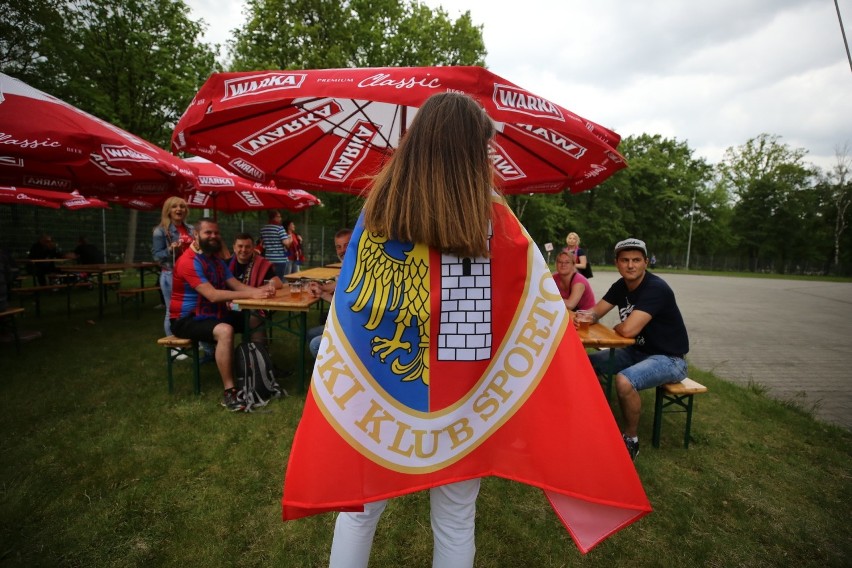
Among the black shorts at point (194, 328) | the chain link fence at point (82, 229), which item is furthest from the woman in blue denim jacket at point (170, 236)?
the chain link fence at point (82, 229)

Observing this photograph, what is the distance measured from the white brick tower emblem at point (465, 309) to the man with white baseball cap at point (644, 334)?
2.46 meters

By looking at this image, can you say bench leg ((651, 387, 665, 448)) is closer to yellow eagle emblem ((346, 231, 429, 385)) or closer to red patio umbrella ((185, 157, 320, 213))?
yellow eagle emblem ((346, 231, 429, 385))

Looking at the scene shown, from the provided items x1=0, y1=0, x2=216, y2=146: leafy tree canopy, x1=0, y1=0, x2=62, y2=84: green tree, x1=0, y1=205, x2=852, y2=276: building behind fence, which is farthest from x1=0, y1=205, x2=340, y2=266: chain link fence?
x1=0, y1=0, x2=62, y2=84: green tree

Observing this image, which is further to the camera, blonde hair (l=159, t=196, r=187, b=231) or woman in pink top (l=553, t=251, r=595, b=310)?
blonde hair (l=159, t=196, r=187, b=231)

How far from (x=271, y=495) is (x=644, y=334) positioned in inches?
132

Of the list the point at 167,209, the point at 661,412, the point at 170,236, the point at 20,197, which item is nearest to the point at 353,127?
the point at 167,209

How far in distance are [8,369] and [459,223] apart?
654 centimetres

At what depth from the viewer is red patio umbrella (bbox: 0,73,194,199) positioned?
10.5 feet

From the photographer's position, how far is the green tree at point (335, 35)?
15.9m

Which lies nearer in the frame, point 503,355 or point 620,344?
point 503,355

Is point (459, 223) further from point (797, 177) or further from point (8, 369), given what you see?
point (797, 177)

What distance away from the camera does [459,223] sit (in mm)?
1242

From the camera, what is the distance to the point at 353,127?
3.85m

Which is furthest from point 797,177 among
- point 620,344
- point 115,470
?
point 115,470
